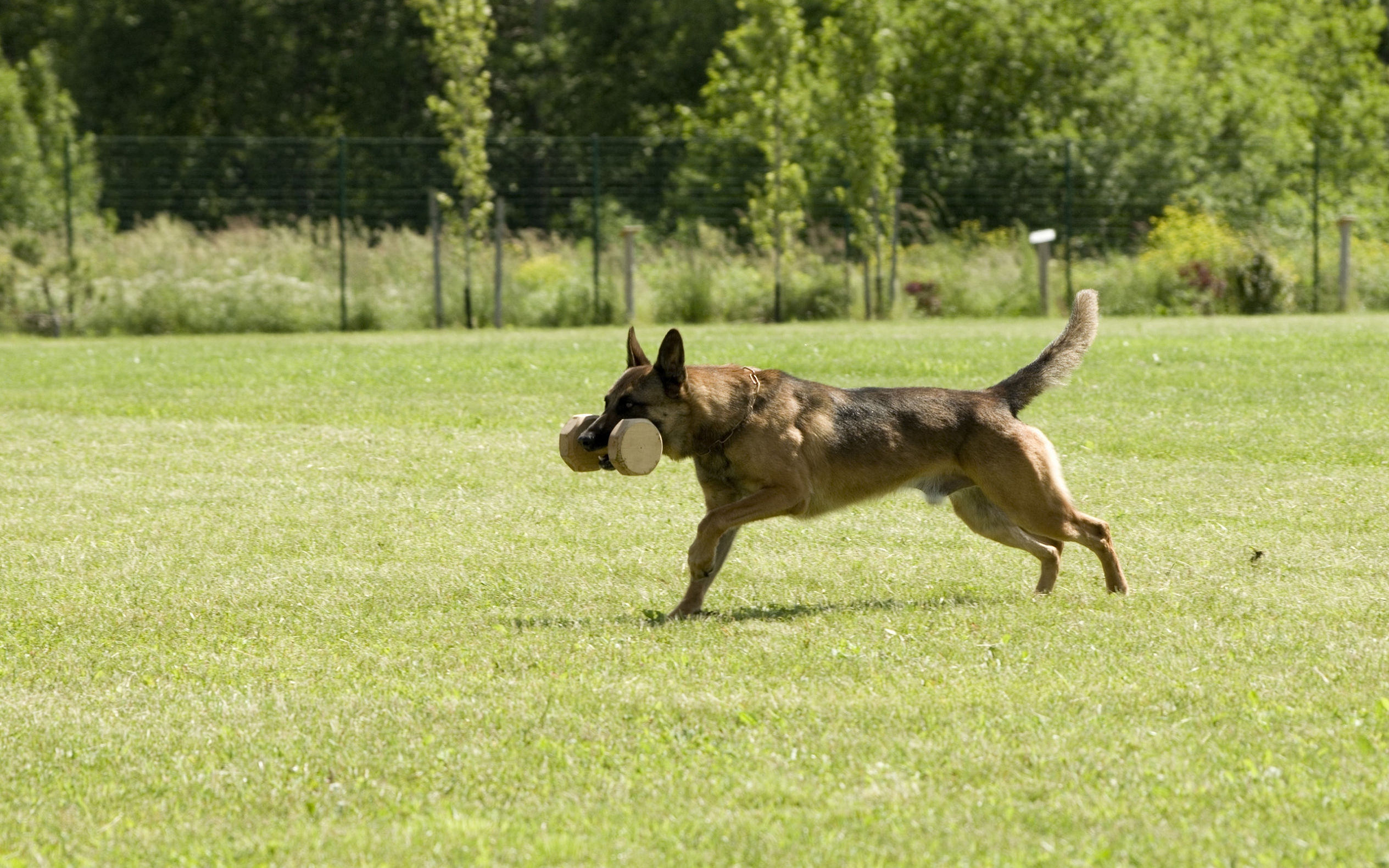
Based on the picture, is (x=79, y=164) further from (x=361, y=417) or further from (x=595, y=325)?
(x=361, y=417)

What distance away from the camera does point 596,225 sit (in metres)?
26.3

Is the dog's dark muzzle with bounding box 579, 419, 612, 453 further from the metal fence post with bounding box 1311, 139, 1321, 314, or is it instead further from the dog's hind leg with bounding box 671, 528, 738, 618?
the metal fence post with bounding box 1311, 139, 1321, 314

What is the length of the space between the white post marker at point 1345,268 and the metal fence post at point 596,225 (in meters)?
12.3

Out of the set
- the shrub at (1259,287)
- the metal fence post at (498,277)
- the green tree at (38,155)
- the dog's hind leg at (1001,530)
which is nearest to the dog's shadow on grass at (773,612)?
the dog's hind leg at (1001,530)

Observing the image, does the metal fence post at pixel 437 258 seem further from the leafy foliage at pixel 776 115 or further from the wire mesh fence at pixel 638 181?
the leafy foliage at pixel 776 115

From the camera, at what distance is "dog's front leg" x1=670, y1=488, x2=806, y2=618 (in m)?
6.75

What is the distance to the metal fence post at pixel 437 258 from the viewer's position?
25.5 m

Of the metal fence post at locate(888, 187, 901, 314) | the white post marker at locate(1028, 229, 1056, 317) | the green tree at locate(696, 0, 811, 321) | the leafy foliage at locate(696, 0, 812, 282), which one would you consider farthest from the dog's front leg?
the white post marker at locate(1028, 229, 1056, 317)

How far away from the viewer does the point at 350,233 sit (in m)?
26.7

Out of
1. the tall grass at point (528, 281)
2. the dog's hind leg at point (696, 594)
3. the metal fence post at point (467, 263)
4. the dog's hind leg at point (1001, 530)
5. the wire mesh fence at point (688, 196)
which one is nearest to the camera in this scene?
the dog's hind leg at point (696, 594)

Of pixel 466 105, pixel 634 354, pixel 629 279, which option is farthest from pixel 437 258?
pixel 634 354

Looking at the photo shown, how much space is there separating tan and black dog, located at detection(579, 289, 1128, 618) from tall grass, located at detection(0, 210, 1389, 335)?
62.6 ft

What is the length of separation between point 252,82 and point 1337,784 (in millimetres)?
46616

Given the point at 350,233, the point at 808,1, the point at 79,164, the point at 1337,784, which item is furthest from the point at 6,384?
the point at 808,1
